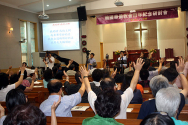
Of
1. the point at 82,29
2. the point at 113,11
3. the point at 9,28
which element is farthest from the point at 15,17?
the point at 113,11

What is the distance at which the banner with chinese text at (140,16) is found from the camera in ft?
29.1

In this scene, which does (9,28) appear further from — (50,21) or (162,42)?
(162,42)

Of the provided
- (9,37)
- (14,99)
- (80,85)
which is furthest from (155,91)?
(9,37)

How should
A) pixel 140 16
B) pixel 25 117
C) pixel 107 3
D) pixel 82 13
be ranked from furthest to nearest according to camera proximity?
pixel 82 13 < pixel 107 3 < pixel 140 16 < pixel 25 117

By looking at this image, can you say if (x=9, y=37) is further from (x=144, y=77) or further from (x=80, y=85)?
(x=144, y=77)

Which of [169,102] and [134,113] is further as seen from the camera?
[134,113]

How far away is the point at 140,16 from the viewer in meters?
9.23

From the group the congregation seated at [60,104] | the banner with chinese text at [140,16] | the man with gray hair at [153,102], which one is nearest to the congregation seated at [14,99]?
the congregation seated at [60,104]

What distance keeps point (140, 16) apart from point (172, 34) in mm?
4079

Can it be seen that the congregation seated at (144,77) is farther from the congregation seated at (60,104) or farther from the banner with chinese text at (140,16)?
the banner with chinese text at (140,16)

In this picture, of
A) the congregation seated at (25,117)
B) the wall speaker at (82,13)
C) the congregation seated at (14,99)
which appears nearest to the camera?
the congregation seated at (25,117)

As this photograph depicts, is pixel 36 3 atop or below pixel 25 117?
atop

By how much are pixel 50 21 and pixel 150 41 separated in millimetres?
6528

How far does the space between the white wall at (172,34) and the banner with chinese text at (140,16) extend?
10.5 ft
